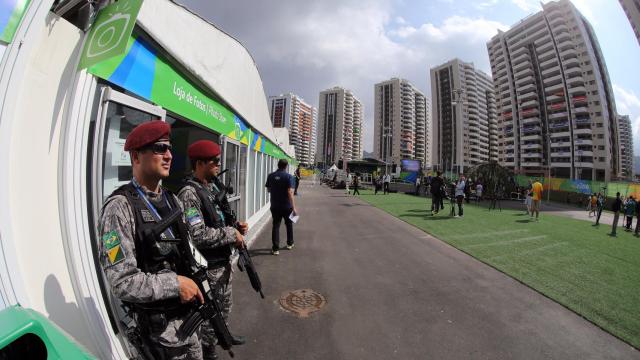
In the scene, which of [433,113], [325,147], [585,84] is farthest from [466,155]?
[325,147]

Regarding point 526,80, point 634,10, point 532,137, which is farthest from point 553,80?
point 634,10

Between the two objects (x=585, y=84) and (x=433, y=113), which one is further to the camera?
(x=433, y=113)

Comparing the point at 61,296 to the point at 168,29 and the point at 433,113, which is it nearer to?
the point at 168,29

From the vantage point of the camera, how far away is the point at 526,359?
9.27 ft

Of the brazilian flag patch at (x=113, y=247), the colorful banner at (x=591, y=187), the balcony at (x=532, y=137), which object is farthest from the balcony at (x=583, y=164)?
the brazilian flag patch at (x=113, y=247)

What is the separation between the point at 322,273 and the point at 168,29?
4.49 m

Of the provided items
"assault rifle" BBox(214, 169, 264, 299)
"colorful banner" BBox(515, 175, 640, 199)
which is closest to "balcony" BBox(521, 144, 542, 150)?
"colorful banner" BBox(515, 175, 640, 199)

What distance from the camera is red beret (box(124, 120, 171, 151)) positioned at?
1563 mm

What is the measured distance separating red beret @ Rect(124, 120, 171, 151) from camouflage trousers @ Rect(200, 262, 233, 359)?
4.46ft

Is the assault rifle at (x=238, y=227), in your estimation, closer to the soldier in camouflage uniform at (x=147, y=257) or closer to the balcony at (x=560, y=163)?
the soldier in camouflage uniform at (x=147, y=257)

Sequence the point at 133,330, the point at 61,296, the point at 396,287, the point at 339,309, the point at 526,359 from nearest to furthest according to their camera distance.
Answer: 1. the point at 133,330
2. the point at 61,296
3. the point at 526,359
4. the point at 339,309
5. the point at 396,287

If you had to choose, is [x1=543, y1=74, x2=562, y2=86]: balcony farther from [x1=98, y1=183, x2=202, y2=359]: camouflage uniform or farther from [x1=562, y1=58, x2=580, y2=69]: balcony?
[x1=98, y1=183, x2=202, y2=359]: camouflage uniform

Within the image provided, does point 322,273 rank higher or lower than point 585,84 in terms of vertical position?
lower

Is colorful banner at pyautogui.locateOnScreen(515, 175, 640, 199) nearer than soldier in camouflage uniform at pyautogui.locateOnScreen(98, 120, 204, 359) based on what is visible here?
No
